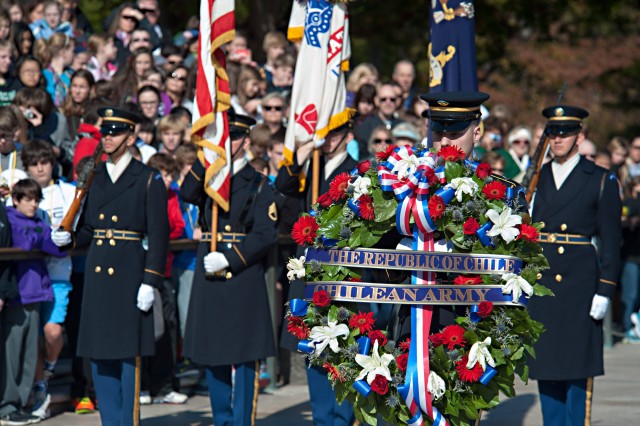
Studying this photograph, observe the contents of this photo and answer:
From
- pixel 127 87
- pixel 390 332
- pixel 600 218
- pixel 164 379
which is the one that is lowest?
pixel 164 379

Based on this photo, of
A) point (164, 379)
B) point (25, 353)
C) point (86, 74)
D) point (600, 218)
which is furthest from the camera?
point (86, 74)

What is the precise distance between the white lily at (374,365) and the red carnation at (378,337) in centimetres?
7

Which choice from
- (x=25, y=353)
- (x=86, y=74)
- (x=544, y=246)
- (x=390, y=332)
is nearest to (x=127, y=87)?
(x=86, y=74)

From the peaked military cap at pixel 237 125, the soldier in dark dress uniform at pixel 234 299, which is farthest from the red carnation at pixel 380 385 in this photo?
the peaked military cap at pixel 237 125

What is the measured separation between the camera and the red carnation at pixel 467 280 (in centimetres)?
630

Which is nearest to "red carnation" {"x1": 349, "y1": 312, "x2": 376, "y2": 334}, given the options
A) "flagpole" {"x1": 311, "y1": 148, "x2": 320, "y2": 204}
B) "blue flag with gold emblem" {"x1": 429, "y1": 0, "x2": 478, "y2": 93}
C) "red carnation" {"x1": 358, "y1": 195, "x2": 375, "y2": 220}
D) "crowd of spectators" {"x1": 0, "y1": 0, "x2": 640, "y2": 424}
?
"red carnation" {"x1": 358, "y1": 195, "x2": 375, "y2": 220}

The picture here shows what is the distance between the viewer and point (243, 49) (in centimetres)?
1588

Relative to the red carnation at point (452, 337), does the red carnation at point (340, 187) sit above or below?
above

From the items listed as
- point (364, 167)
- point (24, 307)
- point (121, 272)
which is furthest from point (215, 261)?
point (364, 167)

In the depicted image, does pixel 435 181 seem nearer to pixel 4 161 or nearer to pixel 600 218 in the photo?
pixel 600 218

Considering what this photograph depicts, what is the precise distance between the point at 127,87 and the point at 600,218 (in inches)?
235

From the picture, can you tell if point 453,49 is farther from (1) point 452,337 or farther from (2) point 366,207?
(1) point 452,337

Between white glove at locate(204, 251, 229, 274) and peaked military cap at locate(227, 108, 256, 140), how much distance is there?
877 millimetres

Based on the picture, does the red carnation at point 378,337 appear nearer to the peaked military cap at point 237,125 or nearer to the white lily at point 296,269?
the white lily at point 296,269
